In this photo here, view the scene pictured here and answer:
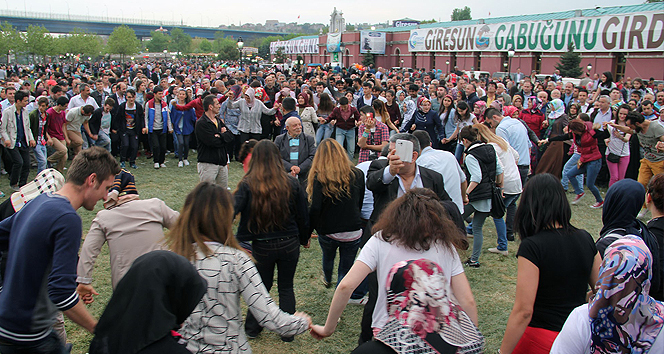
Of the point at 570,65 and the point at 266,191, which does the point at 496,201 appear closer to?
the point at 266,191

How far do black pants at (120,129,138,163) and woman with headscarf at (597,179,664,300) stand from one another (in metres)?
9.85

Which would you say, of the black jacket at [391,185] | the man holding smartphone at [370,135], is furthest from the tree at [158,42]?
the black jacket at [391,185]

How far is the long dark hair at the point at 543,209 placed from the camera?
2.73 metres

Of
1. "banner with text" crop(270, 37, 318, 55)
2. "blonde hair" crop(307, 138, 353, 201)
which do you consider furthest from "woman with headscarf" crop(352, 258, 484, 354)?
"banner with text" crop(270, 37, 318, 55)

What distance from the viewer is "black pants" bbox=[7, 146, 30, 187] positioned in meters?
8.38

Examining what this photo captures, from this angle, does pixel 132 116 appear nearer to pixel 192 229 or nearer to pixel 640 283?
pixel 192 229

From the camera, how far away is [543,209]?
274cm

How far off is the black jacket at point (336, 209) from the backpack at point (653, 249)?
2114mm

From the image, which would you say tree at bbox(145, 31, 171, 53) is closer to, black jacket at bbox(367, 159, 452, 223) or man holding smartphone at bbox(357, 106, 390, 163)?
man holding smartphone at bbox(357, 106, 390, 163)

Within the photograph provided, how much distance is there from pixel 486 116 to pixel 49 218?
6.11m

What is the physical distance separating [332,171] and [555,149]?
6301mm

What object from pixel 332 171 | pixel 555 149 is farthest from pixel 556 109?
pixel 332 171

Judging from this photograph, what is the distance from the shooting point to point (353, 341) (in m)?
4.20

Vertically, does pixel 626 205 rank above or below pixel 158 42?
below
